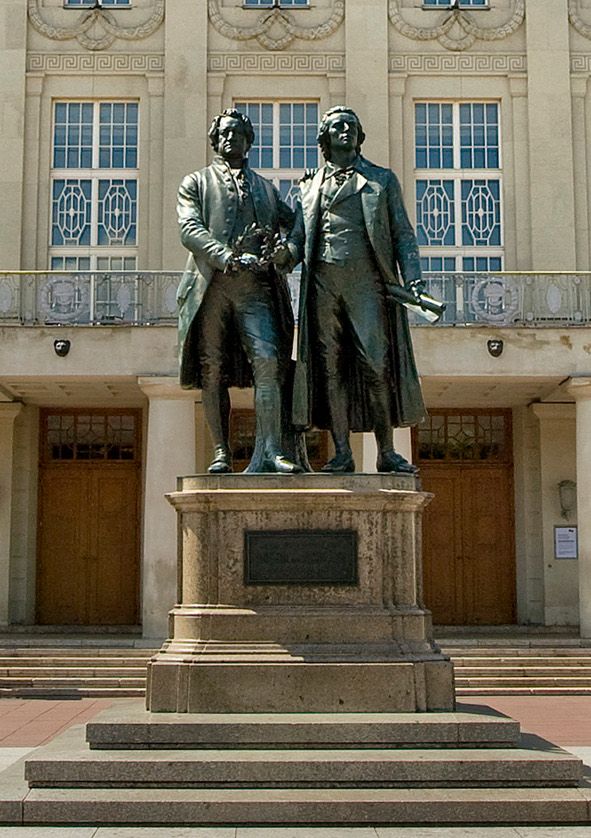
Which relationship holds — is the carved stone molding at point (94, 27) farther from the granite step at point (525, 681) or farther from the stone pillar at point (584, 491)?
the granite step at point (525, 681)

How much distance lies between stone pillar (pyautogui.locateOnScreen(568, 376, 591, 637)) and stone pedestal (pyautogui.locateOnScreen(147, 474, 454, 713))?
1321cm

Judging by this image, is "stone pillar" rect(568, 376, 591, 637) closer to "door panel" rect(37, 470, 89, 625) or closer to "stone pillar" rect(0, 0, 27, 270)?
"door panel" rect(37, 470, 89, 625)

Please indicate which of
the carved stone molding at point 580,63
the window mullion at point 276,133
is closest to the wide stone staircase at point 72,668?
the window mullion at point 276,133

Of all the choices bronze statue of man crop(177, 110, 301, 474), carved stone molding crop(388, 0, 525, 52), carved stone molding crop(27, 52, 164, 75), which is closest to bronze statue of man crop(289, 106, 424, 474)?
bronze statue of man crop(177, 110, 301, 474)

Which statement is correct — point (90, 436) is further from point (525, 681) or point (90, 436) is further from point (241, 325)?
point (241, 325)

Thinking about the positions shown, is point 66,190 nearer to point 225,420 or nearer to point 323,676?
point 225,420

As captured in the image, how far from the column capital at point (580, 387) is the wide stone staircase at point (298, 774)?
13.8 metres

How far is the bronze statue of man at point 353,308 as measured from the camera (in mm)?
8969

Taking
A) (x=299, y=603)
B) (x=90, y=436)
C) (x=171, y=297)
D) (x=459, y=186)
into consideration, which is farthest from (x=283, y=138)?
(x=299, y=603)

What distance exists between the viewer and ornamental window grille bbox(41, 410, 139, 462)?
85.9 ft

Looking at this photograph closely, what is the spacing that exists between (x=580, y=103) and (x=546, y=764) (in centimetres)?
1988

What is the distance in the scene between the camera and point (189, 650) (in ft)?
26.9

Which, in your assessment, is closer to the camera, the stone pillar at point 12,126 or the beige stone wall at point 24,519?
the stone pillar at point 12,126

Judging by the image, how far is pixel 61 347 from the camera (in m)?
21.2
